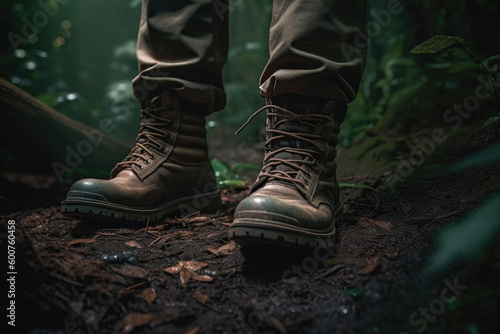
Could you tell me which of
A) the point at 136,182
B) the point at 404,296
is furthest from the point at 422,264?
the point at 136,182

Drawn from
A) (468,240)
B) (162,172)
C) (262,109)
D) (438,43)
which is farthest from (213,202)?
(438,43)

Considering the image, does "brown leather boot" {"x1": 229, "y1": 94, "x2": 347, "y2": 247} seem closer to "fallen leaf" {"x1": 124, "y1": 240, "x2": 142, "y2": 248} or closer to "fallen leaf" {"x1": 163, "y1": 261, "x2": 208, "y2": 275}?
"fallen leaf" {"x1": 163, "y1": 261, "x2": 208, "y2": 275}

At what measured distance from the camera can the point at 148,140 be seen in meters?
1.94

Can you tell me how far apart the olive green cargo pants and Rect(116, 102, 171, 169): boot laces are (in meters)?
0.15

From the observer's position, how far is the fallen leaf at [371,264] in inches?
43.7

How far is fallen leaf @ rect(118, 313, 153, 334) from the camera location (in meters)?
0.94

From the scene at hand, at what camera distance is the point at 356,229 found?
1.50 meters

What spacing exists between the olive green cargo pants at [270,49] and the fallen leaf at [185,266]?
33.2 inches

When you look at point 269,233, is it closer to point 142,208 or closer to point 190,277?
point 190,277

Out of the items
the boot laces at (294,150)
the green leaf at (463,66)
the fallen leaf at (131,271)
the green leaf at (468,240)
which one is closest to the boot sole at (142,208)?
the fallen leaf at (131,271)

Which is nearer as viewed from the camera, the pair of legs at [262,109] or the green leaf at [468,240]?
the green leaf at [468,240]

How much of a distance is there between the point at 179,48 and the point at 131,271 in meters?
1.27

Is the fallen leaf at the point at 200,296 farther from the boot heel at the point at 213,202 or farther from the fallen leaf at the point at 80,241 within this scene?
the boot heel at the point at 213,202

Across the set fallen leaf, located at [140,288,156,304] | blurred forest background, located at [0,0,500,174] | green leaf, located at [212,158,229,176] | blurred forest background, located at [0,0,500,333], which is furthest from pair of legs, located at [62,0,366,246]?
green leaf, located at [212,158,229,176]
